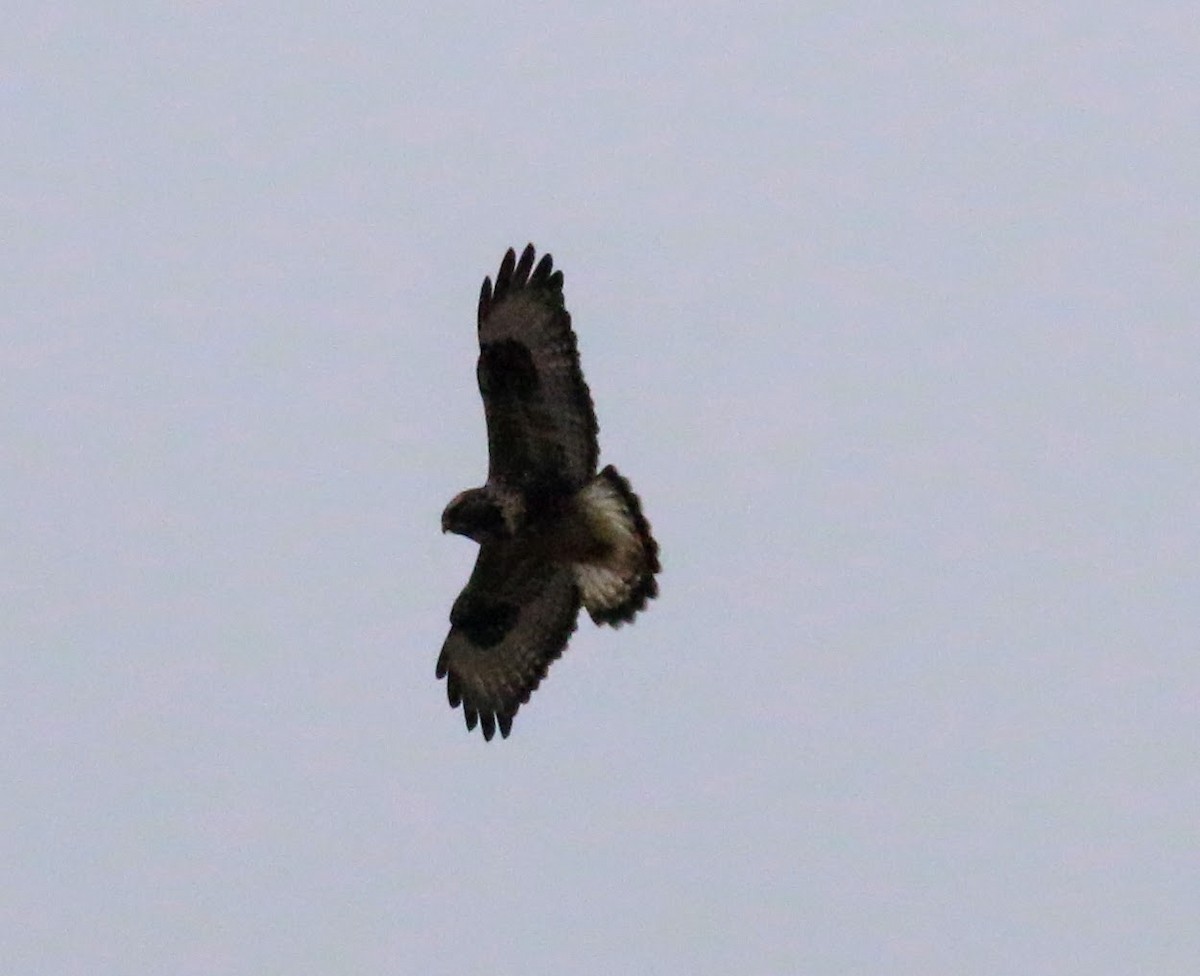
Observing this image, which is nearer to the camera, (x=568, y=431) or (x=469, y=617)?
(x=568, y=431)

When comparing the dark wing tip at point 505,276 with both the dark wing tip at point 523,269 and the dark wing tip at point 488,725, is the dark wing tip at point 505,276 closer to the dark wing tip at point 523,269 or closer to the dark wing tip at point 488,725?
the dark wing tip at point 523,269

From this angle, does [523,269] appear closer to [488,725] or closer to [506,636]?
[506,636]

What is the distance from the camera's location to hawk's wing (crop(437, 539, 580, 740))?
1263 cm

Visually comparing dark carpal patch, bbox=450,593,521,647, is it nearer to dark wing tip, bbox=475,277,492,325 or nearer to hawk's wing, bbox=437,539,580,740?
hawk's wing, bbox=437,539,580,740

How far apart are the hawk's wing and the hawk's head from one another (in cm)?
69

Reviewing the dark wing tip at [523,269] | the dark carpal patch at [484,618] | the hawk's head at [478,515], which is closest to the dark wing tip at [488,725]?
the dark carpal patch at [484,618]

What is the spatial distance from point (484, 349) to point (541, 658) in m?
1.86

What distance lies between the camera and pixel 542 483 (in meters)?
11.9

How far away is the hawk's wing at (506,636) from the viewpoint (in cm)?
1263

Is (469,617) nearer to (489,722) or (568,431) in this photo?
(489,722)

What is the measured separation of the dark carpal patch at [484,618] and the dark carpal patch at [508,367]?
1.43 metres

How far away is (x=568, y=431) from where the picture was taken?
1180cm

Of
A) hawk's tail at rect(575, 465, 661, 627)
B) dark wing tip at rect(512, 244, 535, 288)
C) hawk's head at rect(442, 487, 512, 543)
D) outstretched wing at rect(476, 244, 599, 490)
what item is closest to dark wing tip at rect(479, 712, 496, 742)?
hawk's tail at rect(575, 465, 661, 627)

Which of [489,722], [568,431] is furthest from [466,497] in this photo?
[489,722]
